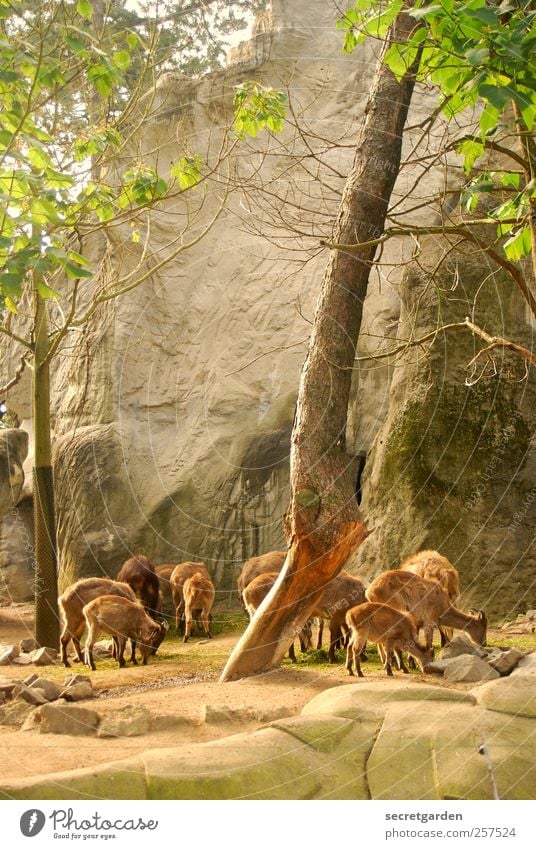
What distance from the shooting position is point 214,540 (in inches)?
573

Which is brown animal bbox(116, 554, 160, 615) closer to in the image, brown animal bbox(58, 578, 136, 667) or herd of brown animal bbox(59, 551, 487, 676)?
herd of brown animal bbox(59, 551, 487, 676)

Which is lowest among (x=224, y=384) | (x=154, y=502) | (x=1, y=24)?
(x=154, y=502)

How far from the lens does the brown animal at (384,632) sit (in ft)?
25.7

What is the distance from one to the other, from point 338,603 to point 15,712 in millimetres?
3894

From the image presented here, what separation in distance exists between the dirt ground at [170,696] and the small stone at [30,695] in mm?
340

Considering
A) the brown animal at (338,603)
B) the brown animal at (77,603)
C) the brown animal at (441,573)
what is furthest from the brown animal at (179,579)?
the brown animal at (441,573)

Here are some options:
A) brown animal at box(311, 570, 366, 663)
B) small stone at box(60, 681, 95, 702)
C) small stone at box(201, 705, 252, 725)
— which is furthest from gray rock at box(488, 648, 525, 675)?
small stone at box(60, 681, 95, 702)

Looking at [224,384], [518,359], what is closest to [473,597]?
[518,359]

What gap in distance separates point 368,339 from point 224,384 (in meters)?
2.67

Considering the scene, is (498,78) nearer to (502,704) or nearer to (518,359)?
(502,704)

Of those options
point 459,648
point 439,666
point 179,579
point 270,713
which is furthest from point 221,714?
point 179,579

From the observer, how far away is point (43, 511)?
9.09 m

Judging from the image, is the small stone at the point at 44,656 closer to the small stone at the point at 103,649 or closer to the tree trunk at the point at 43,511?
the tree trunk at the point at 43,511

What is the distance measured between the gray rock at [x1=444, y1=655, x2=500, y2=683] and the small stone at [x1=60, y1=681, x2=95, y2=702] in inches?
115
